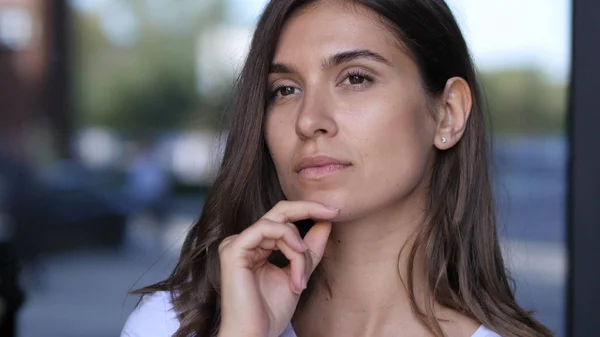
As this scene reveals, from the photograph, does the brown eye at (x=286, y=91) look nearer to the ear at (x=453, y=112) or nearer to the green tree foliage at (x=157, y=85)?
the ear at (x=453, y=112)

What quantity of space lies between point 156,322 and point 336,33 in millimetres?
670

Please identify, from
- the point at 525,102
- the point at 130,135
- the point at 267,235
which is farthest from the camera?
the point at 130,135

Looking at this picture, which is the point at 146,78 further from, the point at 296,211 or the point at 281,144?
the point at 296,211

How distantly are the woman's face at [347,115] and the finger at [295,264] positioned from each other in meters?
0.12

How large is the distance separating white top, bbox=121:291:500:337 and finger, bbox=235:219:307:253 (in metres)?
0.26

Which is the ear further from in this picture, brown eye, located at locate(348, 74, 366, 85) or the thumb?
the thumb

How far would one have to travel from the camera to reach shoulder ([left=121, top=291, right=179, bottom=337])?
1634 millimetres

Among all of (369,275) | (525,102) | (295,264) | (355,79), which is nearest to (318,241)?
(295,264)

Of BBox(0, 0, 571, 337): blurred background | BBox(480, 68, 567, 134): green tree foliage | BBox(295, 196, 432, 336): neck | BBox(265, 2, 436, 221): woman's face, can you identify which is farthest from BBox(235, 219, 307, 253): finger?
BBox(480, 68, 567, 134): green tree foliage

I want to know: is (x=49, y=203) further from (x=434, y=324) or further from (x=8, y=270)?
(x=434, y=324)

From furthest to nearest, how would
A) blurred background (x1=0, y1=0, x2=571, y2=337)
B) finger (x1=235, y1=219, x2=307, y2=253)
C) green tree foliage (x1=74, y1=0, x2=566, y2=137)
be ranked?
green tree foliage (x1=74, y1=0, x2=566, y2=137) → blurred background (x1=0, y1=0, x2=571, y2=337) → finger (x1=235, y1=219, x2=307, y2=253)

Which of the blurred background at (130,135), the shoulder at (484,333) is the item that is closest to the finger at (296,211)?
Result: the shoulder at (484,333)

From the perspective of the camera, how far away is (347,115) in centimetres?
155

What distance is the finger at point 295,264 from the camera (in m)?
1.49
